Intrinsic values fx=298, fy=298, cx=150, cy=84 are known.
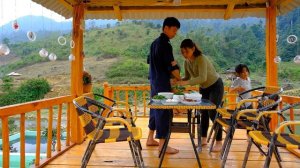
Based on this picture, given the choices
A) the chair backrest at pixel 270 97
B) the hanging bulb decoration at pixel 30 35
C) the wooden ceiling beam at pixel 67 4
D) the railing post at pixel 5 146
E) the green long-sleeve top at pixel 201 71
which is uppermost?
the wooden ceiling beam at pixel 67 4

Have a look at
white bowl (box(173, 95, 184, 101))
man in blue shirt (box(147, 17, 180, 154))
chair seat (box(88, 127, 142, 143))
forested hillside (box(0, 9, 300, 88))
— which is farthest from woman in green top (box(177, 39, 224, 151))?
forested hillside (box(0, 9, 300, 88))

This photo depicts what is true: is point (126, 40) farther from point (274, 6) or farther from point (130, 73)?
point (274, 6)

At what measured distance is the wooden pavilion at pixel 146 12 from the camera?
4.23 meters

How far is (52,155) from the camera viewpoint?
11.7 ft

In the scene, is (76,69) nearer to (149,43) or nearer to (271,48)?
(271,48)

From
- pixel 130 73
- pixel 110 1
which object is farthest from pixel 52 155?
pixel 130 73

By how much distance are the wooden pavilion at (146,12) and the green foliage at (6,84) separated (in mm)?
12525

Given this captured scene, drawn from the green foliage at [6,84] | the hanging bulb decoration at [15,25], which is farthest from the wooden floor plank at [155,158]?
the green foliage at [6,84]

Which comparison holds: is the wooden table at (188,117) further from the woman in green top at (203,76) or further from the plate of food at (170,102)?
the woman in green top at (203,76)

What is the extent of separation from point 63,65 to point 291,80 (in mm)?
12150

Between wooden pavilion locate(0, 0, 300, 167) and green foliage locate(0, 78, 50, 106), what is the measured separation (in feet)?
38.4

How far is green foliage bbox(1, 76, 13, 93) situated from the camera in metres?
15.9

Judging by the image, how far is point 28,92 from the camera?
16.1 meters

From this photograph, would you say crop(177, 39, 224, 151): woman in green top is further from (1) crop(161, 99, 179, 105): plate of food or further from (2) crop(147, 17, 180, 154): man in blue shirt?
(1) crop(161, 99, 179, 105): plate of food
